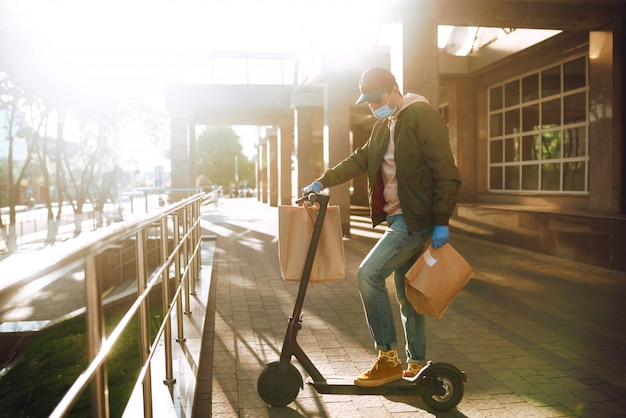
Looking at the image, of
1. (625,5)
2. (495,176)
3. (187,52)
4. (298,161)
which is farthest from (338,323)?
(187,52)

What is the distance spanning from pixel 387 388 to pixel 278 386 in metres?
0.66

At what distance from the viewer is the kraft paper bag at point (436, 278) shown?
12.1 feet

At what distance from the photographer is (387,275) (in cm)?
399

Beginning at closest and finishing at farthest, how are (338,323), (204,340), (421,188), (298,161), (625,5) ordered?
(421,188), (204,340), (338,323), (625,5), (298,161)

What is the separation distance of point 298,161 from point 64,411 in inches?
931

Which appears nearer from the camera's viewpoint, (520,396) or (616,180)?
(520,396)

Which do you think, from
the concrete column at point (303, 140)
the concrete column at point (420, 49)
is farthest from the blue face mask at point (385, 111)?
the concrete column at point (303, 140)

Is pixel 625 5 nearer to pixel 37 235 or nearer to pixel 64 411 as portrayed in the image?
pixel 64 411

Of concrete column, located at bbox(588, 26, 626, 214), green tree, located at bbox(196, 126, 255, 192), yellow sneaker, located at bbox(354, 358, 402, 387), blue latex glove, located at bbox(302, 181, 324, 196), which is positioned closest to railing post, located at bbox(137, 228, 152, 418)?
blue latex glove, located at bbox(302, 181, 324, 196)

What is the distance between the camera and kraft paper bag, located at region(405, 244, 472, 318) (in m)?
3.69

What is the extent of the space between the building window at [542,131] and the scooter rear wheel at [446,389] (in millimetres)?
11382

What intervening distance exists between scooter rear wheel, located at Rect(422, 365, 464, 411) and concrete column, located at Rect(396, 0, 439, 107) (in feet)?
26.1

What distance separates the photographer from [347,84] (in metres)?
17.0

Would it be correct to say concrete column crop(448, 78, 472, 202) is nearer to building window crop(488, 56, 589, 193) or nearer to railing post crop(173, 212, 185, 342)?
building window crop(488, 56, 589, 193)
